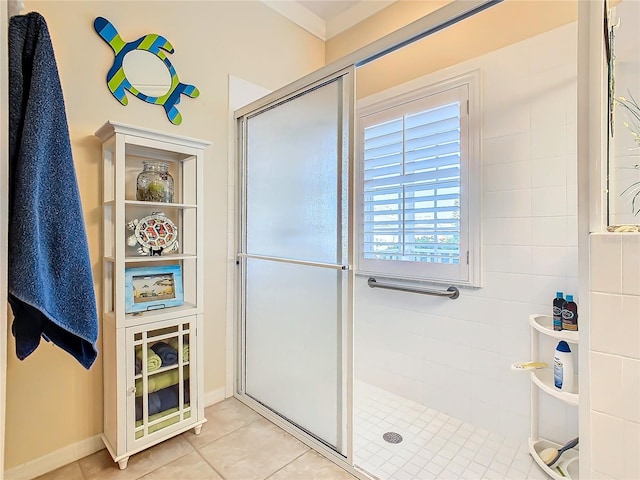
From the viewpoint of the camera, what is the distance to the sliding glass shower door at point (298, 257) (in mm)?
1696

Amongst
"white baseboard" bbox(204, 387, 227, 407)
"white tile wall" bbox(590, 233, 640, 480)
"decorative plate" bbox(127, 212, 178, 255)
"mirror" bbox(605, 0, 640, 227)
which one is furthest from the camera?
"white baseboard" bbox(204, 387, 227, 407)

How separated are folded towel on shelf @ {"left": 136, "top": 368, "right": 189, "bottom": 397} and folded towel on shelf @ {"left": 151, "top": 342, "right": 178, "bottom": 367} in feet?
0.21

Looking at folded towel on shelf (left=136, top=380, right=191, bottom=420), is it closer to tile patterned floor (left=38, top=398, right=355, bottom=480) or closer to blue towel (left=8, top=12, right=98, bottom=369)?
tile patterned floor (left=38, top=398, right=355, bottom=480)

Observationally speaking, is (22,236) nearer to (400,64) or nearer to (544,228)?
(544,228)

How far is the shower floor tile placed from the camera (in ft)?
5.35

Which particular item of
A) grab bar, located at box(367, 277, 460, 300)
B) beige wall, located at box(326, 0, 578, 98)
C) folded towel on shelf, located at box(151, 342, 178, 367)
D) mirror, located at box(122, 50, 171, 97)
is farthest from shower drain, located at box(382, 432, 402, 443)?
mirror, located at box(122, 50, 171, 97)

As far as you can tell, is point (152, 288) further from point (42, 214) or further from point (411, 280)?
point (411, 280)

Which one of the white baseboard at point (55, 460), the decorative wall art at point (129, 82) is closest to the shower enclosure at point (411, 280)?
the decorative wall art at point (129, 82)

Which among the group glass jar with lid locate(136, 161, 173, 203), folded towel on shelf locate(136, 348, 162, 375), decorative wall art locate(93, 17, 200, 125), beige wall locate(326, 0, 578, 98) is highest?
beige wall locate(326, 0, 578, 98)

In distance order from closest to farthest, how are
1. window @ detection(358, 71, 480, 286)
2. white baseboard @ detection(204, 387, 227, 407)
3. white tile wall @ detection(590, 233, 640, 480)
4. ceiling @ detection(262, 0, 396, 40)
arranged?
white tile wall @ detection(590, 233, 640, 480) → window @ detection(358, 71, 480, 286) → white baseboard @ detection(204, 387, 227, 407) → ceiling @ detection(262, 0, 396, 40)

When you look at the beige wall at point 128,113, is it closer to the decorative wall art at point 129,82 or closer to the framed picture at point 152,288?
the decorative wall art at point 129,82

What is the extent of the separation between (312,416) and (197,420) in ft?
2.09

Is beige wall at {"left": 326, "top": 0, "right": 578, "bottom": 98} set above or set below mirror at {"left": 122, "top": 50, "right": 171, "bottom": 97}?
above

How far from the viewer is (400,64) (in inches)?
92.9
